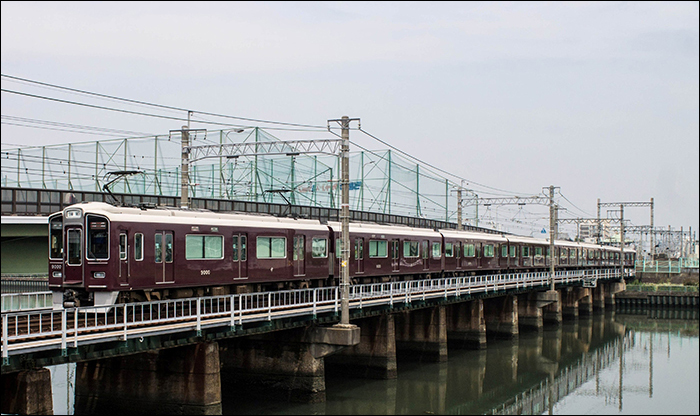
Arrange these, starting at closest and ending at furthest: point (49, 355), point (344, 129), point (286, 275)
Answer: point (49, 355), point (344, 129), point (286, 275)

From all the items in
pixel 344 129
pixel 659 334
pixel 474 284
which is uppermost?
pixel 344 129

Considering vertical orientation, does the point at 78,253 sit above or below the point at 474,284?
above

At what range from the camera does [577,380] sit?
38.4 metres

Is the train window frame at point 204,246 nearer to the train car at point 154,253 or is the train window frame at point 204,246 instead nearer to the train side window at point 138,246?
the train car at point 154,253

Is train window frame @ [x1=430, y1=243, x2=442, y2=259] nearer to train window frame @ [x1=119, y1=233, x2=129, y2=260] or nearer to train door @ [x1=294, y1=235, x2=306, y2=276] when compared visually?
train door @ [x1=294, y1=235, x2=306, y2=276]

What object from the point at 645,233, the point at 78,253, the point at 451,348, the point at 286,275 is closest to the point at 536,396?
the point at 451,348

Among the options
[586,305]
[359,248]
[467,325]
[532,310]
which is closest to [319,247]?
[359,248]

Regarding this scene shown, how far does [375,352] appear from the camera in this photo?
32.4 meters

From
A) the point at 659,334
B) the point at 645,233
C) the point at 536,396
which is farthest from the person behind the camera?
the point at 645,233

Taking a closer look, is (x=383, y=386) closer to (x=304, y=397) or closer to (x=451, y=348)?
(x=304, y=397)

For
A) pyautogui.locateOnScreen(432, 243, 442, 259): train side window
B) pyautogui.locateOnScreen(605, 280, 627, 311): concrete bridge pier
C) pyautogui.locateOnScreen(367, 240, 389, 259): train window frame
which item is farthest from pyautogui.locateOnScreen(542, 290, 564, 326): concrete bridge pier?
pyautogui.locateOnScreen(367, 240, 389, 259): train window frame

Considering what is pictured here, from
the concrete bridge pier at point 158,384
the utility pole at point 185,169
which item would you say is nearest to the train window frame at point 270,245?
the utility pole at point 185,169

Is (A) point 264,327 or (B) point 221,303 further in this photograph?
(B) point 221,303

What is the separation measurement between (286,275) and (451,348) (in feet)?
59.5
